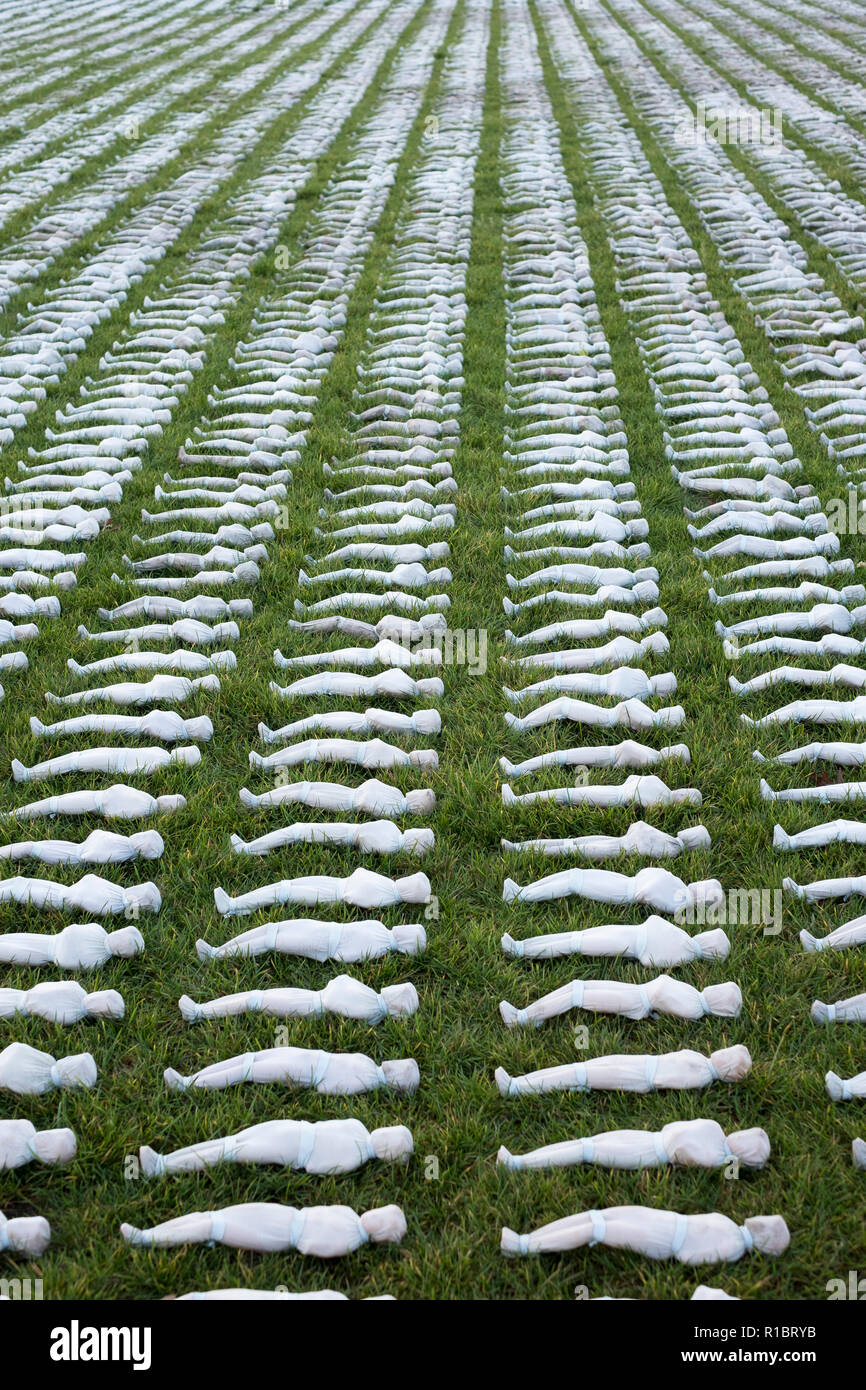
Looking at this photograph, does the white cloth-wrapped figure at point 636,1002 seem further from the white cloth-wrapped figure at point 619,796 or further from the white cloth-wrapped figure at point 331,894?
the white cloth-wrapped figure at point 619,796

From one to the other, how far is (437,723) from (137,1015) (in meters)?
2.14

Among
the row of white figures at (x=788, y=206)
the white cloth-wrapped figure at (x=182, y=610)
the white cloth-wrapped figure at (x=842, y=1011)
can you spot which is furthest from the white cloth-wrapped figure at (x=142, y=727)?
the row of white figures at (x=788, y=206)

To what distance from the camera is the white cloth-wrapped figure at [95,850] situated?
4633mm

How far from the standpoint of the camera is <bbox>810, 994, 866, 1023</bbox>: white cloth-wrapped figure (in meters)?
3.85

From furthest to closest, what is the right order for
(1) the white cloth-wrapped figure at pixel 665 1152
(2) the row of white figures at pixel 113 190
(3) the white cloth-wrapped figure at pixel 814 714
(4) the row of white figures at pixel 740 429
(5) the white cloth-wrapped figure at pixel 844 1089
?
(2) the row of white figures at pixel 113 190
(4) the row of white figures at pixel 740 429
(3) the white cloth-wrapped figure at pixel 814 714
(5) the white cloth-wrapped figure at pixel 844 1089
(1) the white cloth-wrapped figure at pixel 665 1152

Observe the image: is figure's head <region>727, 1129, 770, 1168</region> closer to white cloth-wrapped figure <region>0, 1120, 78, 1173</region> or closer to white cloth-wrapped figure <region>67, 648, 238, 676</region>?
white cloth-wrapped figure <region>0, 1120, 78, 1173</region>

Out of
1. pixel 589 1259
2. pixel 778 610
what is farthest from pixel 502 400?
pixel 589 1259

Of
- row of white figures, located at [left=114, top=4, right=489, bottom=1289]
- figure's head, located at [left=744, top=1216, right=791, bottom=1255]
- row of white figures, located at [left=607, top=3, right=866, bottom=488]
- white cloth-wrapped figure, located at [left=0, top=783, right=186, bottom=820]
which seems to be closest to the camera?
figure's head, located at [left=744, top=1216, right=791, bottom=1255]

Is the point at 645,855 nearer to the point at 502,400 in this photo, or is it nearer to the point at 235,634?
the point at 235,634

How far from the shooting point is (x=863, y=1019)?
12.7 feet

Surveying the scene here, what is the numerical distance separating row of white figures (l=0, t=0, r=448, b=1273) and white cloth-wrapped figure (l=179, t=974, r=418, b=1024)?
1cm

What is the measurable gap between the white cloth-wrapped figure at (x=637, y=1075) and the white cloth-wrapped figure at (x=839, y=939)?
66 cm

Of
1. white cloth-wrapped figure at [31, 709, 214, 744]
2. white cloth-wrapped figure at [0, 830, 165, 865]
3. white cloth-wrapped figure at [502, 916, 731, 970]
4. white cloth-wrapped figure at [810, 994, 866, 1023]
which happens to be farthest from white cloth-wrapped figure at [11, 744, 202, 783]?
white cloth-wrapped figure at [810, 994, 866, 1023]

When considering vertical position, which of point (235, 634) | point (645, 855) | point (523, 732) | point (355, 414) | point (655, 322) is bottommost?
point (645, 855)
